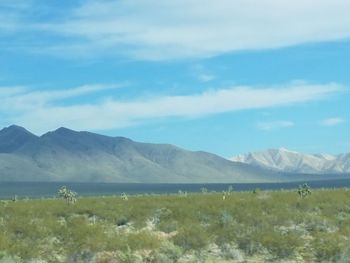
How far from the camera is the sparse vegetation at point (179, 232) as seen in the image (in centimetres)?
1981

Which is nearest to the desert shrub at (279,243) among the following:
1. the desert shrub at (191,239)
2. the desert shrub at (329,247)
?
the desert shrub at (329,247)

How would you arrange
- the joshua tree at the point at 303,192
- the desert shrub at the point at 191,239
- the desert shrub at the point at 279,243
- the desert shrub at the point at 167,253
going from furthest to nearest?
1. the joshua tree at the point at 303,192
2. the desert shrub at the point at 191,239
3. the desert shrub at the point at 279,243
4. the desert shrub at the point at 167,253

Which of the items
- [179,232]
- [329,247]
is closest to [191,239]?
[179,232]

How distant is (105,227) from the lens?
23.4 m

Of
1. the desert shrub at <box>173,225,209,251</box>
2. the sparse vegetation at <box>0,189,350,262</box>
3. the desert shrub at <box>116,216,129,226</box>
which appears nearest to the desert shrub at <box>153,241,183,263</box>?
the sparse vegetation at <box>0,189,350,262</box>

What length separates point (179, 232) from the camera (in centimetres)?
2184

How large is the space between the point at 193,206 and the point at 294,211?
3902 millimetres

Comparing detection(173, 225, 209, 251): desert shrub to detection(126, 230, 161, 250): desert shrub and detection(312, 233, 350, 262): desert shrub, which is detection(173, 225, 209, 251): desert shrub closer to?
detection(126, 230, 161, 250): desert shrub

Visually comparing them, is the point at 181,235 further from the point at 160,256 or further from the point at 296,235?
the point at 296,235

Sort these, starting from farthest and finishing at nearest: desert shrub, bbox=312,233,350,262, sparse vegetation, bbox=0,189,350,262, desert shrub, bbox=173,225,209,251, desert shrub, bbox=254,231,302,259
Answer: desert shrub, bbox=173,225,209,251 < desert shrub, bbox=254,231,302,259 < sparse vegetation, bbox=0,189,350,262 < desert shrub, bbox=312,233,350,262

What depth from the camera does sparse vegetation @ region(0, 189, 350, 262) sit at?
19812mm

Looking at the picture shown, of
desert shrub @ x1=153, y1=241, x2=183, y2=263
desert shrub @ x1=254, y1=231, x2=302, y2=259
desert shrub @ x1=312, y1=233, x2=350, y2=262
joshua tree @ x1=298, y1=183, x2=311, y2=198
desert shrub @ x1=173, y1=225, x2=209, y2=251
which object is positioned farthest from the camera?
joshua tree @ x1=298, y1=183, x2=311, y2=198

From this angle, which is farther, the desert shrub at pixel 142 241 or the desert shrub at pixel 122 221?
the desert shrub at pixel 122 221

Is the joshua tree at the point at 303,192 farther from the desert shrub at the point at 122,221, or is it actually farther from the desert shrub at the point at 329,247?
the desert shrub at the point at 329,247
